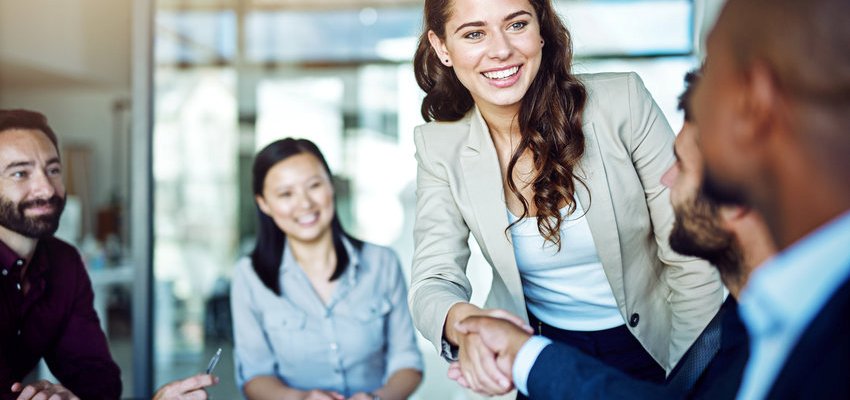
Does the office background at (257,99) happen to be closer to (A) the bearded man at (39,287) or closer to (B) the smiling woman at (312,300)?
(B) the smiling woman at (312,300)

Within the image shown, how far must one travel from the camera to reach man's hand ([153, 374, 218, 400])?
172 centimetres

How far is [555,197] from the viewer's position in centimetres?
187

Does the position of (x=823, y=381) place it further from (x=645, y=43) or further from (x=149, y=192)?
(x=645, y=43)

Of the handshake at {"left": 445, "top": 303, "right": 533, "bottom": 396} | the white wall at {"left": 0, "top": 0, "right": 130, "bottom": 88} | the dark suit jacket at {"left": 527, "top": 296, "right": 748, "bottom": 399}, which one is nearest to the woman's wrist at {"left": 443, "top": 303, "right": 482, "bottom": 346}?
the handshake at {"left": 445, "top": 303, "right": 533, "bottom": 396}

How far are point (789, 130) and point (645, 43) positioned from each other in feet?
17.5

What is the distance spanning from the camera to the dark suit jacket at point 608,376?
124 centimetres

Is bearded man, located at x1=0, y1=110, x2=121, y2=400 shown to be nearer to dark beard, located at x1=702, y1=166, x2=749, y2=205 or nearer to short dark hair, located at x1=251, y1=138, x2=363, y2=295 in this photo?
short dark hair, located at x1=251, y1=138, x2=363, y2=295

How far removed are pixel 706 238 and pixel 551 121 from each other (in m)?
0.76

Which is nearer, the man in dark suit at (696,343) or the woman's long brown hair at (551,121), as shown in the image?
the man in dark suit at (696,343)

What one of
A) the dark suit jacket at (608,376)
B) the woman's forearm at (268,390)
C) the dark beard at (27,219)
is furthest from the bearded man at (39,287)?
the dark suit jacket at (608,376)

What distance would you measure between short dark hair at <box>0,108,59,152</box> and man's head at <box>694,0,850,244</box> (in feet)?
5.24

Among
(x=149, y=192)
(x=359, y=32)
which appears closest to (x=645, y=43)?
(x=359, y=32)

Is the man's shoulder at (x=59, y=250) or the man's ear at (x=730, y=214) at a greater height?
the man's ear at (x=730, y=214)

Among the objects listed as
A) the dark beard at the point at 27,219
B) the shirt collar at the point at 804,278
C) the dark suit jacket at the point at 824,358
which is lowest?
the dark beard at the point at 27,219
